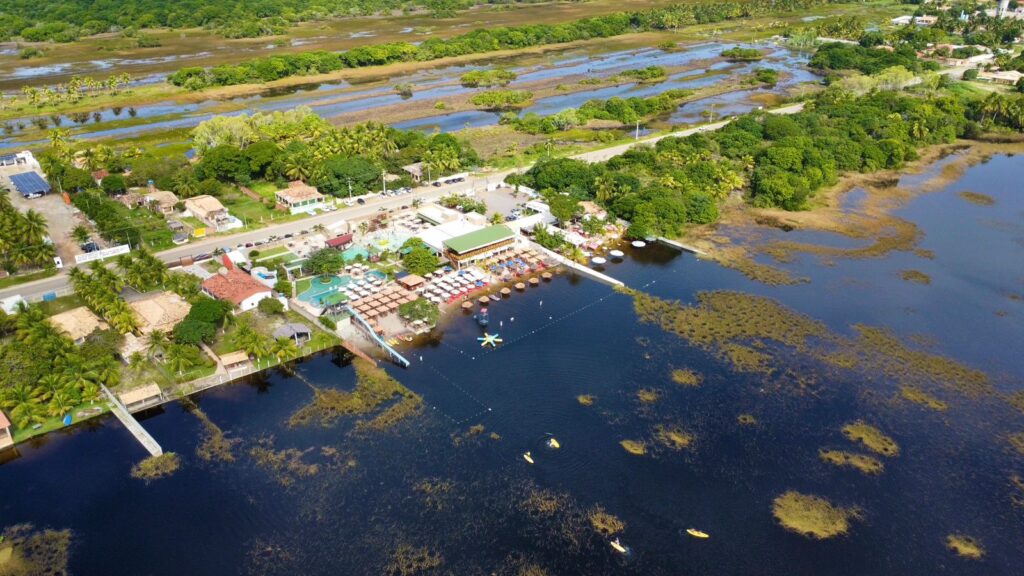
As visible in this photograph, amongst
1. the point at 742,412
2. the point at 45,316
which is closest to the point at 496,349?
the point at 742,412

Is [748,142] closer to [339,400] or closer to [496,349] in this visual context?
[496,349]

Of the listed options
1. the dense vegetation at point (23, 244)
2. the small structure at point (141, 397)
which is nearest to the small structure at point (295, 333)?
the small structure at point (141, 397)

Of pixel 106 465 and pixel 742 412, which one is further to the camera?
pixel 742 412

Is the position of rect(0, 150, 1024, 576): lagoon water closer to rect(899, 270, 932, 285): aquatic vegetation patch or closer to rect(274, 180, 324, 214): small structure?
rect(899, 270, 932, 285): aquatic vegetation patch

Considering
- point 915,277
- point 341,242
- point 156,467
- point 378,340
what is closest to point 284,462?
point 156,467

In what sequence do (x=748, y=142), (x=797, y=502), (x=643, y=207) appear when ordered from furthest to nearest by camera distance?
(x=748, y=142), (x=643, y=207), (x=797, y=502)
